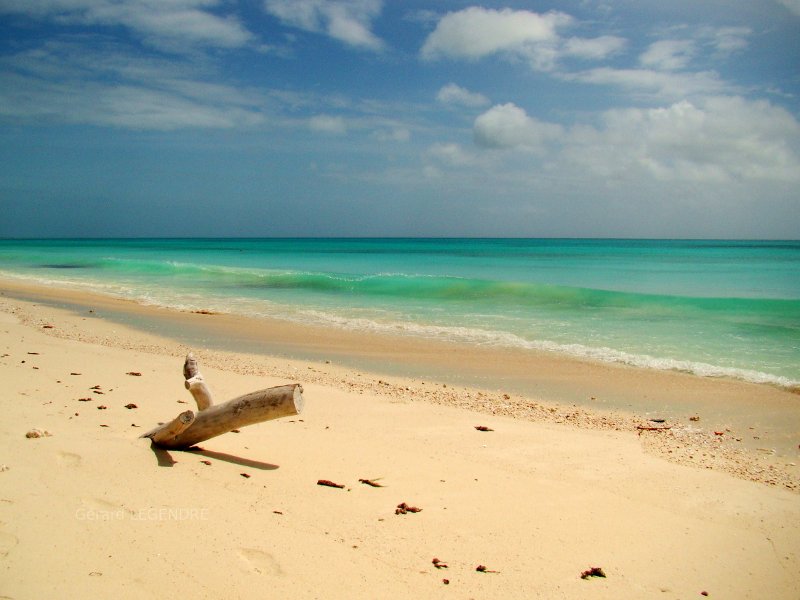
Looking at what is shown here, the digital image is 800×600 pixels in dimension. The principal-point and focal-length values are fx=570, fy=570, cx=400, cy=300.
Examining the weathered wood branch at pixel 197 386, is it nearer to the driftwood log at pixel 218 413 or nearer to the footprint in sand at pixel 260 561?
the driftwood log at pixel 218 413

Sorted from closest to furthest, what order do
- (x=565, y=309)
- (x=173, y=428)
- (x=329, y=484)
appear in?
(x=329, y=484), (x=173, y=428), (x=565, y=309)

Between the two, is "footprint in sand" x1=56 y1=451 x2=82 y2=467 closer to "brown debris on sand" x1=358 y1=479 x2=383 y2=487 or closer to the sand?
the sand

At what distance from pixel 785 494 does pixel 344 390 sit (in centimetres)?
487

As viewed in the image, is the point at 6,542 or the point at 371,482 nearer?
the point at 6,542

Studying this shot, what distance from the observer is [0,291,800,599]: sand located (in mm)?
3080

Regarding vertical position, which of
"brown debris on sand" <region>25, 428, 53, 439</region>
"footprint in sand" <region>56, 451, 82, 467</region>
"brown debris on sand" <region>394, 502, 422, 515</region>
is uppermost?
"brown debris on sand" <region>25, 428, 53, 439</region>

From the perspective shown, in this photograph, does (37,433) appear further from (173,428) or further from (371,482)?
(371,482)

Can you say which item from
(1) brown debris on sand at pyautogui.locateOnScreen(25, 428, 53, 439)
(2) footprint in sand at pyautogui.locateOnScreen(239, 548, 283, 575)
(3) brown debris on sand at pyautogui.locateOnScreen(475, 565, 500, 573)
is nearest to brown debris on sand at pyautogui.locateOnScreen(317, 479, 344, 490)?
(2) footprint in sand at pyautogui.locateOnScreen(239, 548, 283, 575)

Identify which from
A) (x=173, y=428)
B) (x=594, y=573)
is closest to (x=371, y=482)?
(x=173, y=428)

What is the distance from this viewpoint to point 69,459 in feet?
13.6

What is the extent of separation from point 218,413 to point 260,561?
62.6 inches

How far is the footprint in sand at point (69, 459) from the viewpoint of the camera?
161 inches

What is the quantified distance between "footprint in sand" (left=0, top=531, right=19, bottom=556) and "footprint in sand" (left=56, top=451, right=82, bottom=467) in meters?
0.99

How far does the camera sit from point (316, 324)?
47.0 feet
